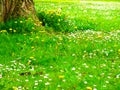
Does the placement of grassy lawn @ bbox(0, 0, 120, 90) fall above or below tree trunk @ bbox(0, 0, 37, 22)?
below

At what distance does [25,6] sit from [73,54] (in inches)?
152

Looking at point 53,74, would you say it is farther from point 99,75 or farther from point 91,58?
point 91,58

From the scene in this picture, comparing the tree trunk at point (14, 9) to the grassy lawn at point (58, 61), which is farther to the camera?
the tree trunk at point (14, 9)

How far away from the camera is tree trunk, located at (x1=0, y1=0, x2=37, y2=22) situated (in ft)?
43.3

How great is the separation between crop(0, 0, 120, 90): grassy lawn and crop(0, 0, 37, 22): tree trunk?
0.90 metres

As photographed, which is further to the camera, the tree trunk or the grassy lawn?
the tree trunk

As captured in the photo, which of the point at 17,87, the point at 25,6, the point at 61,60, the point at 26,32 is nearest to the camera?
the point at 17,87

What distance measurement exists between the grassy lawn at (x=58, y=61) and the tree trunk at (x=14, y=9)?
90cm

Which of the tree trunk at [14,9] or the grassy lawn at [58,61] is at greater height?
the tree trunk at [14,9]

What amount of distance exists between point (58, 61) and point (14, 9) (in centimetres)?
427

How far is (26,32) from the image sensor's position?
1281 cm

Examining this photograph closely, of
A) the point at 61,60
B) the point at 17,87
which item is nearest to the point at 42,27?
the point at 61,60

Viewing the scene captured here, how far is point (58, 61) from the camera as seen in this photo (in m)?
9.84

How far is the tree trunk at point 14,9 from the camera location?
13.2 metres
